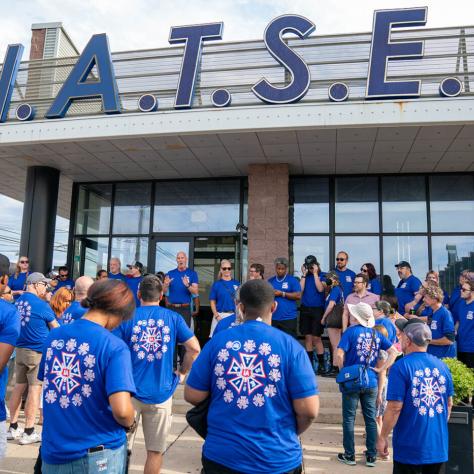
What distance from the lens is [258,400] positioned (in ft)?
6.76

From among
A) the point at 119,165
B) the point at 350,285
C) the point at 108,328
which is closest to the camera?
the point at 108,328

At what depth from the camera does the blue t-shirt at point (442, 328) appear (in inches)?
218

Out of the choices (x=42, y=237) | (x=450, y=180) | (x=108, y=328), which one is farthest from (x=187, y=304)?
(x=450, y=180)

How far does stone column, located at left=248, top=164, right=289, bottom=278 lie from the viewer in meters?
9.59

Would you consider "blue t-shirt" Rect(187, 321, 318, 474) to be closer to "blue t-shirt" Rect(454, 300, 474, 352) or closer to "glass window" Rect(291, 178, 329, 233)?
"blue t-shirt" Rect(454, 300, 474, 352)

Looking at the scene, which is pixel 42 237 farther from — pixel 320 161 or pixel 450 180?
pixel 450 180

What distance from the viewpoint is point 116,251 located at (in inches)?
450

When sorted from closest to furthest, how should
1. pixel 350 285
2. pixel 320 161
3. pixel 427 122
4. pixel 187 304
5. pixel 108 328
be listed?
1. pixel 108 328
2. pixel 427 122
3. pixel 187 304
4. pixel 350 285
5. pixel 320 161

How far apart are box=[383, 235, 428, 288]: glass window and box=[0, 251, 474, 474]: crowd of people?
4.45 metres

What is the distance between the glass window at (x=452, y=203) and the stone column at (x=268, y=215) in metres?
3.47

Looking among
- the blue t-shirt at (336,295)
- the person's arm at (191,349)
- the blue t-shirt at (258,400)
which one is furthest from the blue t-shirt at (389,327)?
the blue t-shirt at (258,400)

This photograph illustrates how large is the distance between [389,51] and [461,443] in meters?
6.53

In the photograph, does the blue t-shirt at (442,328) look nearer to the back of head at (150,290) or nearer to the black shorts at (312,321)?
the black shorts at (312,321)

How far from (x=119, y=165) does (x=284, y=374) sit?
9.20 metres
